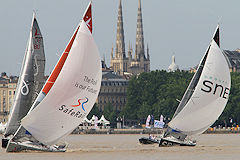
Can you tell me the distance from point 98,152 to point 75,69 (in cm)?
1152

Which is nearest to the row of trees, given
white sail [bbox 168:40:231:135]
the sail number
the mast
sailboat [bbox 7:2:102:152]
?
white sail [bbox 168:40:231:135]

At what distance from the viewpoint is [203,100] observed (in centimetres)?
6625

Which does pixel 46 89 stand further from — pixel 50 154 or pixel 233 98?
pixel 233 98

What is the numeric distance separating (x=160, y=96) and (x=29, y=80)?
102 m

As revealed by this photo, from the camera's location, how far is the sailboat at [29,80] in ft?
197

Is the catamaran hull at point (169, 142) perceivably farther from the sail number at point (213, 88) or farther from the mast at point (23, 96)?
the mast at point (23, 96)

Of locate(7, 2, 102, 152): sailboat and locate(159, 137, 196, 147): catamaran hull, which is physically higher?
locate(7, 2, 102, 152): sailboat

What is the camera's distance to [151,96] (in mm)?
166375

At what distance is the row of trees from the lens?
14562cm

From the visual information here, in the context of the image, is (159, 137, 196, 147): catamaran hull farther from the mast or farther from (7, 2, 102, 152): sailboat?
(7, 2, 102, 152): sailboat

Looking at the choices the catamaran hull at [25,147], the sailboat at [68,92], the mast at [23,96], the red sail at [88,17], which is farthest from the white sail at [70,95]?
the mast at [23,96]

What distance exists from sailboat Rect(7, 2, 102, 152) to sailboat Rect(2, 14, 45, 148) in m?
3.86

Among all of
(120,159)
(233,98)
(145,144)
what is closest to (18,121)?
(120,159)

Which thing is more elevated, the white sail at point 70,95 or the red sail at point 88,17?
the red sail at point 88,17
